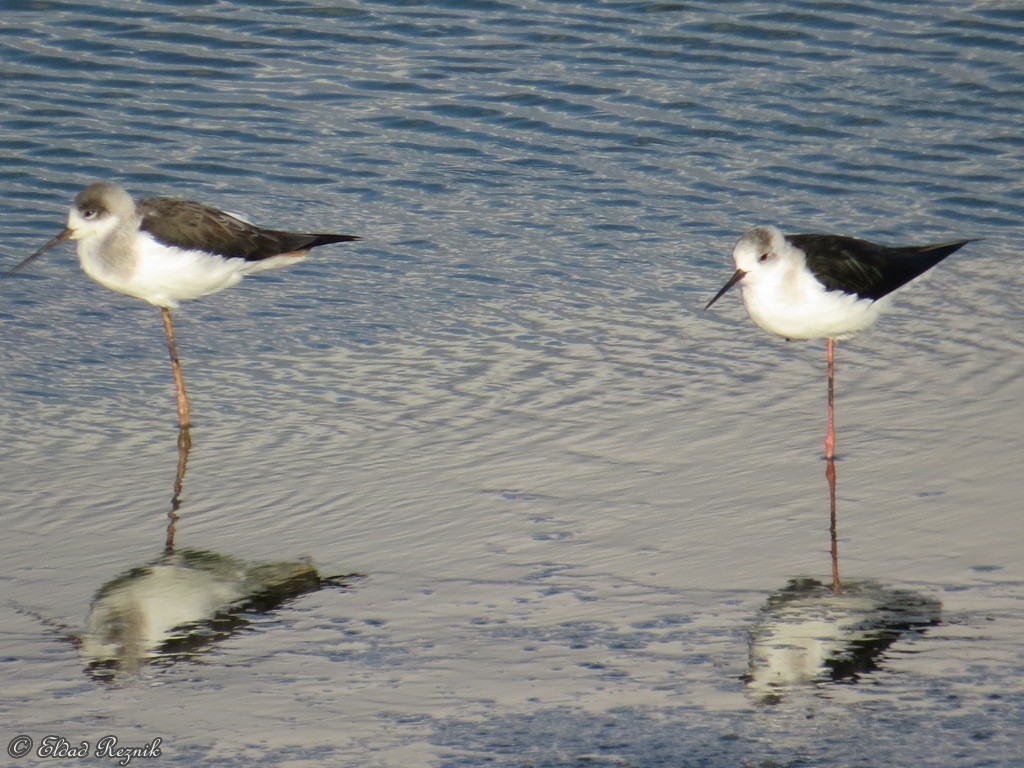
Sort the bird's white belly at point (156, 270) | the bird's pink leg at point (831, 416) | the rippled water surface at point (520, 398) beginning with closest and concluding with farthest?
the rippled water surface at point (520, 398)
the bird's pink leg at point (831, 416)
the bird's white belly at point (156, 270)

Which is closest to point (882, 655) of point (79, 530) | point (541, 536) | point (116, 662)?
point (541, 536)

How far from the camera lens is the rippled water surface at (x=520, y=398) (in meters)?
4.96

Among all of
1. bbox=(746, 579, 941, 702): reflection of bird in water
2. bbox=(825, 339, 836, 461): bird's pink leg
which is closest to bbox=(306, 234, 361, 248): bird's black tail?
bbox=(825, 339, 836, 461): bird's pink leg

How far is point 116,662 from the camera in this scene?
5.27 metres

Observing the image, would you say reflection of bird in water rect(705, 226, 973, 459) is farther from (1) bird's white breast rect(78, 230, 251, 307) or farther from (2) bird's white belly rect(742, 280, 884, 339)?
(1) bird's white breast rect(78, 230, 251, 307)

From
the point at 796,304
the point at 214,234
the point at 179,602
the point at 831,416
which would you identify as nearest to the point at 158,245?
the point at 214,234

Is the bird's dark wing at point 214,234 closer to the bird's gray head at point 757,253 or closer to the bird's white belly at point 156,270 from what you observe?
the bird's white belly at point 156,270

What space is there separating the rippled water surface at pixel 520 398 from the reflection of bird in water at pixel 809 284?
1.36 feet

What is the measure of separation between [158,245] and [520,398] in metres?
2.25

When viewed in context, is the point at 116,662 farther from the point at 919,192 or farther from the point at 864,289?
the point at 919,192

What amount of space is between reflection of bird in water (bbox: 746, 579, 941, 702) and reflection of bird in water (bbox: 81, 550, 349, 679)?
1663mm

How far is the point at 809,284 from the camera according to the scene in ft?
A: 24.9

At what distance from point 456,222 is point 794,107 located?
3.50 m

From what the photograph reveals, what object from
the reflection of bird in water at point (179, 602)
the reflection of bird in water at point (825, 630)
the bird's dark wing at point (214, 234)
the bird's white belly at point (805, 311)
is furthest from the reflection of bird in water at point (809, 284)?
the reflection of bird in water at point (179, 602)
